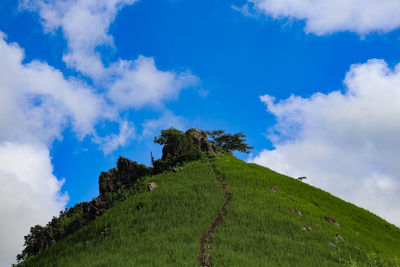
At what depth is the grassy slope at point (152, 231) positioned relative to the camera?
22.2 meters

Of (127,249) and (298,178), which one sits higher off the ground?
(298,178)

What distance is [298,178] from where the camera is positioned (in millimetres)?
51781

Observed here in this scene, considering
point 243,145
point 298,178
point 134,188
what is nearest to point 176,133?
point 134,188

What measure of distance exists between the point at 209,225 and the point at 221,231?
1.40 meters

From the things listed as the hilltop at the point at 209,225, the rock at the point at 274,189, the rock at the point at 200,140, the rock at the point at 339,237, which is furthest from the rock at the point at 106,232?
the rock at the point at 200,140

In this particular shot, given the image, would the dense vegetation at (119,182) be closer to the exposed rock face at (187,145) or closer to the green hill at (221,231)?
the exposed rock face at (187,145)

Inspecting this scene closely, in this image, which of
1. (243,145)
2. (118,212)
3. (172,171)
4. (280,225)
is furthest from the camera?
(243,145)

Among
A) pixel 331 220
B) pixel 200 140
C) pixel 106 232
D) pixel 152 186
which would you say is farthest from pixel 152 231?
pixel 200 140

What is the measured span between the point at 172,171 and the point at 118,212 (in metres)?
11.0

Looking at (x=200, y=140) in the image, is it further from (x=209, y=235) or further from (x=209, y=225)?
(x=209, y=235)

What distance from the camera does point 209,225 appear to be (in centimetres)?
2680

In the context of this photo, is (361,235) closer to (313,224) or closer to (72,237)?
(313,224)

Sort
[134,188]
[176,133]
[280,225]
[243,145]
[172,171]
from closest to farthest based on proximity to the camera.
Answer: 1. [280,225]
2. [134,188]
3. [172,171]
4. [176,133]
5. [243,145]

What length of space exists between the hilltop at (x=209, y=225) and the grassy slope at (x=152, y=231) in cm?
8
